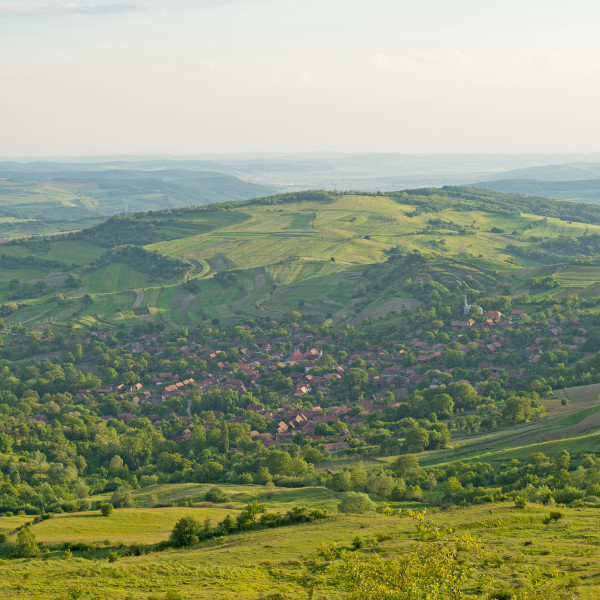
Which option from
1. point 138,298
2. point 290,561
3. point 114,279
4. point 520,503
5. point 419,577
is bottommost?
point 138,298

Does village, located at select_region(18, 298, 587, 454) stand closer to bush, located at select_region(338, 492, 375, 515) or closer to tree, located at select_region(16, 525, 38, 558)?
bush, located at select_region(338, 492, 375, 515)

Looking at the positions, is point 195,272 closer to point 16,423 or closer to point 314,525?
point 16,423

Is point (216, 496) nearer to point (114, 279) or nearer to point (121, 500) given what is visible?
point (121, 500)

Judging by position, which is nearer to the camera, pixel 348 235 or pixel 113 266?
pixel 113 266

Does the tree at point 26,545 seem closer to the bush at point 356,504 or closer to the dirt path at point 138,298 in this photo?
the bush at point 356,504

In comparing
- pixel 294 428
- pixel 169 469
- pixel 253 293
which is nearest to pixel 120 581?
pixel 169 469

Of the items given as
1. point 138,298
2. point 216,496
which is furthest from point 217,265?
point 216,496

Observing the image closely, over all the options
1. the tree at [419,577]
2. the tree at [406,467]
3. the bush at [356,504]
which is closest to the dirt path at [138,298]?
the tree at [406,467]
